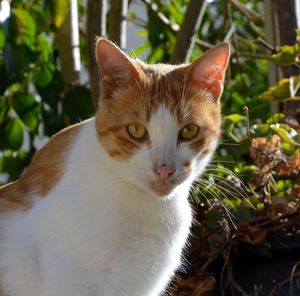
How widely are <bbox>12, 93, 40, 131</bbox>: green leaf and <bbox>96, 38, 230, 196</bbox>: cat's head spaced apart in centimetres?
101

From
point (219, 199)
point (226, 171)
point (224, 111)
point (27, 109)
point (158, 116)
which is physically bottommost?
point (224, 111)

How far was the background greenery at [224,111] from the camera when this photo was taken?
1.88 meters

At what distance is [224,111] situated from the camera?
2805 mm

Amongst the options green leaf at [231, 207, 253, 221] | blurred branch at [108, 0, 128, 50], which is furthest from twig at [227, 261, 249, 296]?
blurred branch at [108, 0, 128, 50]

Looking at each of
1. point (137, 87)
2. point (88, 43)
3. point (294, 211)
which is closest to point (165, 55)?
point (88, 43)

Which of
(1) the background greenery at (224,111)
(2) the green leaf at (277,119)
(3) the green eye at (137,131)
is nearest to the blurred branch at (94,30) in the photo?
(1) the background greenery at (224,111)

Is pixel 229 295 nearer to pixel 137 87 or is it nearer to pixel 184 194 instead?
pixel 184 194

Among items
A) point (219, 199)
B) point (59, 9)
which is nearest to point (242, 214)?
point (219, 199)

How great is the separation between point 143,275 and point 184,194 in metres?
0.20

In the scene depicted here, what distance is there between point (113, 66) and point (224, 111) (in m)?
1.28

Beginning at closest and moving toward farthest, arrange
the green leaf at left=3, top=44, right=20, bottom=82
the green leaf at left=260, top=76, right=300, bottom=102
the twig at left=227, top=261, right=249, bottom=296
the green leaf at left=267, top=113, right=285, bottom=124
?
the twig at left=227, top=261, right=249, bottom=296, the green leaf at left=260, top=76, right=300, bottom=102, the green leaf at left=267, top=113, right=285, bottom=124, the green leaf at left=3, top=44, right=20, bottom=82

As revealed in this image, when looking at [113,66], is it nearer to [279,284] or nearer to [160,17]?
[279,284]

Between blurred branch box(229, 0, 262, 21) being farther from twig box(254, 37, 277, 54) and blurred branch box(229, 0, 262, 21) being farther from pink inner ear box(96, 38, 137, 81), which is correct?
pink inner ear box(96, 38, 137, 81)

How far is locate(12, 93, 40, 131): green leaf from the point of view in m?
2.59
